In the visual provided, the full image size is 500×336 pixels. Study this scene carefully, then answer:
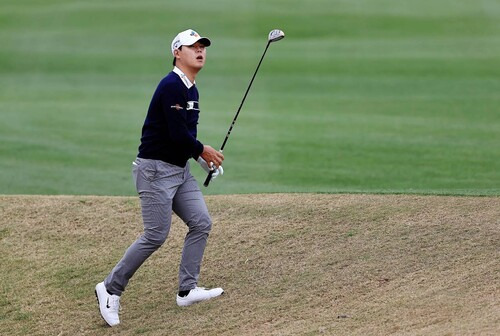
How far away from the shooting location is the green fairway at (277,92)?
15.5 m

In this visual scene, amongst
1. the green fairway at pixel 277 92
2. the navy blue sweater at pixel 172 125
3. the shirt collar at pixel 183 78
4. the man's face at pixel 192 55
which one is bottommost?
the green fairway at pixel 277 92

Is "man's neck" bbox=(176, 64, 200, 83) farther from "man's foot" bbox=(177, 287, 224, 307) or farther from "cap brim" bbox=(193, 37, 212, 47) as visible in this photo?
"man's foot" bbox=(177, 287, 224, 307)

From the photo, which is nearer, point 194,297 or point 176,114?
point 176,114

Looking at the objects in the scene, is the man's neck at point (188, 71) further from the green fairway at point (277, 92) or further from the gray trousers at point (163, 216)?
the green fairway at point (277, 92)

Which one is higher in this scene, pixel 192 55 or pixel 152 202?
pixel 192 55

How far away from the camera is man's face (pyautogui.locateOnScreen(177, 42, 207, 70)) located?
8562mm

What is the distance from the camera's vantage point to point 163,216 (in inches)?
339

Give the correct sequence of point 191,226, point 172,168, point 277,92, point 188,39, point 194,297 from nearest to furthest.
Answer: point 188,39 → point 172,168 → point 191,226 → point 194,297 → point 277,92

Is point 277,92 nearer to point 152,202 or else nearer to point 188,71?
point 188,71

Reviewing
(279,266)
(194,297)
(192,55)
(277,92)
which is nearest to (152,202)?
(194,297)

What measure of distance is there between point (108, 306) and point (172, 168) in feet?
4.42

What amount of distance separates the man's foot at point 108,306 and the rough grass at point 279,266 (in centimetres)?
15

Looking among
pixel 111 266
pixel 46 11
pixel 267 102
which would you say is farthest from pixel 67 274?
pixel 46 11

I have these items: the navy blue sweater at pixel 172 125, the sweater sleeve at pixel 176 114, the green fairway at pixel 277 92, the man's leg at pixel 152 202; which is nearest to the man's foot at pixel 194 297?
the man's leg at pixel 152 202
